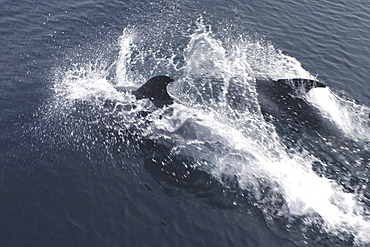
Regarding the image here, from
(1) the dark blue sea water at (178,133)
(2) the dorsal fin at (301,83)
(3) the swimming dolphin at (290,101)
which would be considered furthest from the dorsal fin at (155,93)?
(2) the dorsal fin at (301,83)

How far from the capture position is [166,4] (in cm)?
3020

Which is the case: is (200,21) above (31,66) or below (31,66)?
above

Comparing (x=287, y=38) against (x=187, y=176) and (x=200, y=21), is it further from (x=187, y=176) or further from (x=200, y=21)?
(x=187, y=176)

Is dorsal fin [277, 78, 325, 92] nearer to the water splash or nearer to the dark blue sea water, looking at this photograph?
the dark blue sea water

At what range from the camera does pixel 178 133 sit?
18.3 m

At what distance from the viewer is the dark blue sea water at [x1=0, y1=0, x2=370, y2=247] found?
14.5 metres

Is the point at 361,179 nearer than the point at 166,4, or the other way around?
the point at 361,179

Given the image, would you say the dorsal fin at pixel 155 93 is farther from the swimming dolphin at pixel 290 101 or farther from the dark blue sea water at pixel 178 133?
the swimming dolphin at pixel 290 101

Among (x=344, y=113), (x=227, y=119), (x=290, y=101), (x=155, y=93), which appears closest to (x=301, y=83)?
(x=290, y=101)

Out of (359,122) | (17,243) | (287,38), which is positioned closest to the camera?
(17,243)

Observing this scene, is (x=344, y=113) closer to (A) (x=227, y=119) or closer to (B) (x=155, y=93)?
(A) (x=227, y=119)

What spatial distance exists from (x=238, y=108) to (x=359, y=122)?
6.65m

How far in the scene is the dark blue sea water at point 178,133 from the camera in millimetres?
14516

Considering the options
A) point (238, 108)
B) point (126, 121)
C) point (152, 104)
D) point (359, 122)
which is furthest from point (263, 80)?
point (126, 121)
